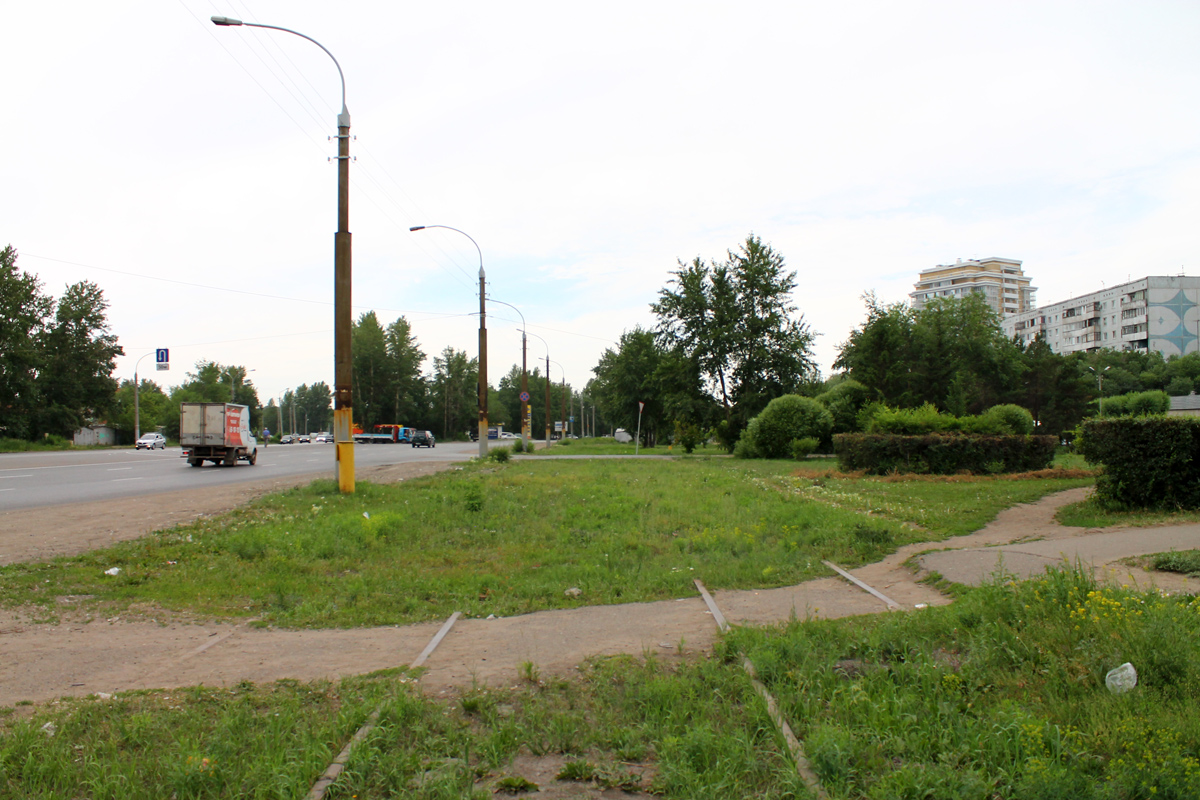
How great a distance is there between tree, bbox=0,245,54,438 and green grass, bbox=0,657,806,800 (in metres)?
69.5

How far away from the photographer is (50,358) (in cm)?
6681

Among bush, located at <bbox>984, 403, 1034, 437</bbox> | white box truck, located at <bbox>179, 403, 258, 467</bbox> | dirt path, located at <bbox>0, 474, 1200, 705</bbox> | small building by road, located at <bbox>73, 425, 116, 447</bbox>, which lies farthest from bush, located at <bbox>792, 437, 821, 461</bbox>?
small building by road, located at <bbox>73, 425, 116, 447</bbox>

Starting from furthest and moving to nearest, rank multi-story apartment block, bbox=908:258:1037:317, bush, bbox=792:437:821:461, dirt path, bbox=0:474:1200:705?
multi-story apartment block, bbox=908:258:1037:317 → bush, bbox=792:437:821:461 → dirt path, bbox=0:474:1200:705

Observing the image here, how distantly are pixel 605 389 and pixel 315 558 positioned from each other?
80.5 metres

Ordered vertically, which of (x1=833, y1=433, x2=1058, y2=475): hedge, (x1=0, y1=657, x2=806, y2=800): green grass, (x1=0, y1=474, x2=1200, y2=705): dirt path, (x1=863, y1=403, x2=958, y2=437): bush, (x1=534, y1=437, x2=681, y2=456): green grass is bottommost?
(x1=534, y1=437, x2=681, y2=456): green grass

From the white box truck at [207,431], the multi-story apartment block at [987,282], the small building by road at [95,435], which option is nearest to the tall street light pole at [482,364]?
the white box truck at [207,431]

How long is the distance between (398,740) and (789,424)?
1270 inches

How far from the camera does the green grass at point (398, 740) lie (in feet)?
11.4

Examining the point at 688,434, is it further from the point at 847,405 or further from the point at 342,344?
the point at 342,344

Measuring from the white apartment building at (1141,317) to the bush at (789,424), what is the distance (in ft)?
244

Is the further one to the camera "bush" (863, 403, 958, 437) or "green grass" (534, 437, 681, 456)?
"green grass" (534, 437, 681, 456)

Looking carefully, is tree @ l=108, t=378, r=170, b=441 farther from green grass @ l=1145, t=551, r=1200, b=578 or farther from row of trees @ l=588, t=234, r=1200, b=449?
green grass @ l=1145, t=551, r=1200, b=578

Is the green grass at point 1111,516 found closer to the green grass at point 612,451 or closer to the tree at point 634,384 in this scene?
the green grass at point 612,451

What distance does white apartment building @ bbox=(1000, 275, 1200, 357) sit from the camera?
331 ft
